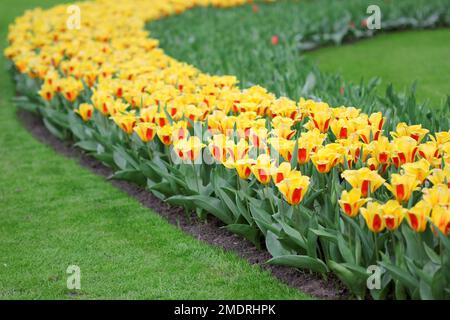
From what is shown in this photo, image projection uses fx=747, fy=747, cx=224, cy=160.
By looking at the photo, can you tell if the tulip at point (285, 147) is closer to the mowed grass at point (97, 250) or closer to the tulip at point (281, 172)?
the tulip at point (281, 172)

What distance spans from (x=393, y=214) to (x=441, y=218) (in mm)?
223

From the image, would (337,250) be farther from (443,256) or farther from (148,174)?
(148,174)

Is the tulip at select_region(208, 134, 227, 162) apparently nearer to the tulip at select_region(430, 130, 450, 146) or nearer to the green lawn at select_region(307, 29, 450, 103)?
the tulip at select_region(430, 130, 450, 146)

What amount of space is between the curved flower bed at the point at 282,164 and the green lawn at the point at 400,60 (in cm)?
321

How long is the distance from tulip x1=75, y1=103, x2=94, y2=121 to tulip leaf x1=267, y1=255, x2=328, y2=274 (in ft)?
9.41

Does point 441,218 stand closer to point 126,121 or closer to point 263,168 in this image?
point 263,168

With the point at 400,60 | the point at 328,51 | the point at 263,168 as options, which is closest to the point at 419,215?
the point at 263,168

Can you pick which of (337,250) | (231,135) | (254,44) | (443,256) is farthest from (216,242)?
(254,44)

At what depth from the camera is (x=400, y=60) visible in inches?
416

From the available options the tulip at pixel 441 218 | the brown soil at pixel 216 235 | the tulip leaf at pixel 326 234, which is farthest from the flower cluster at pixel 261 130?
the brown soil at pixel 216 235

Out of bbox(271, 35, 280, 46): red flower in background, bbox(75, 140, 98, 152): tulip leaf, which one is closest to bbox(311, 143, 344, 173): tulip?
bbox(75, 140, 98, 152): tulip leaf

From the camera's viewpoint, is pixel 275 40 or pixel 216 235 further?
pixel 275 40

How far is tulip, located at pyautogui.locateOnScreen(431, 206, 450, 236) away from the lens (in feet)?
11.4
